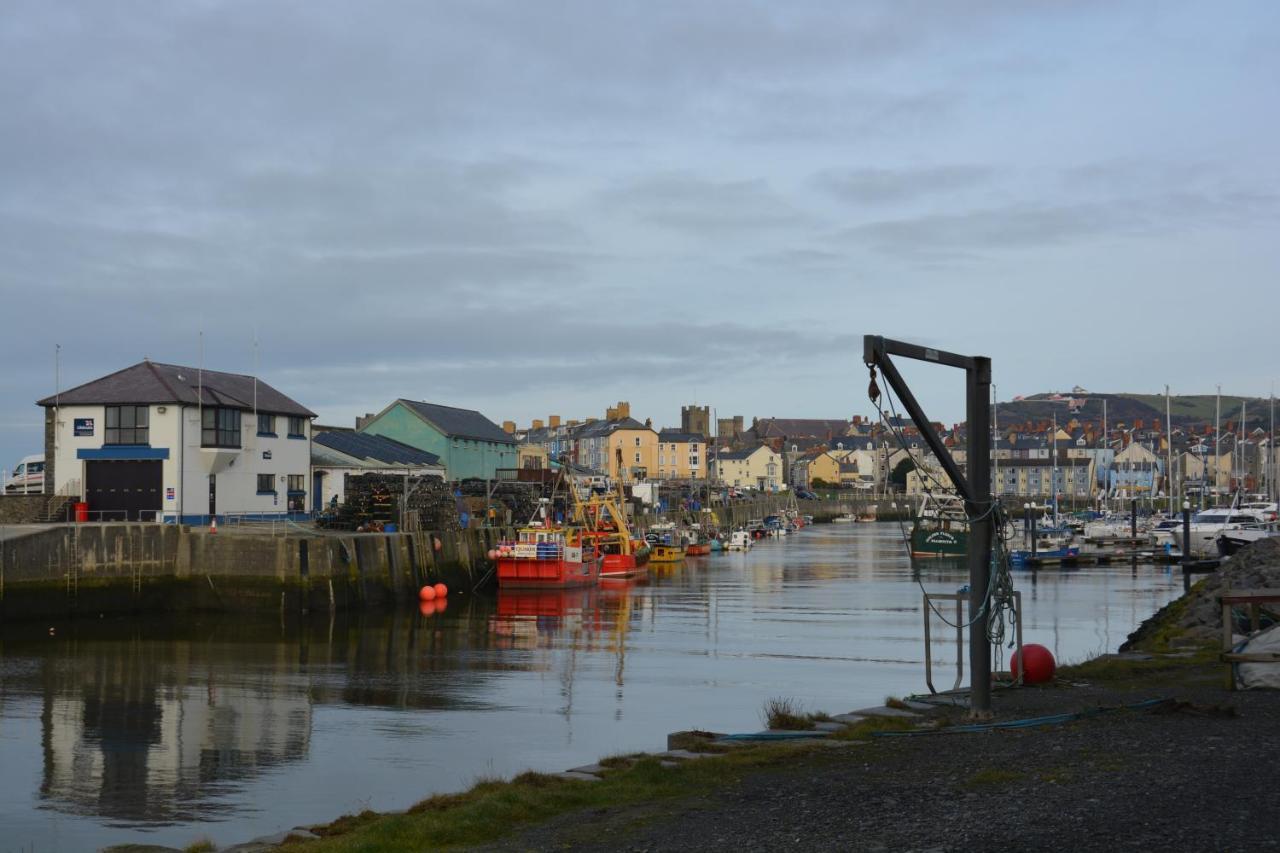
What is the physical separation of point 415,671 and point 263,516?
83.7 feet

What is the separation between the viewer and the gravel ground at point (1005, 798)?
913 cm

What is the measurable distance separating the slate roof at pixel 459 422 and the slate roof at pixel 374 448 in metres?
3.48

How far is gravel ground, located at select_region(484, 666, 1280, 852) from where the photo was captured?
30.0ft

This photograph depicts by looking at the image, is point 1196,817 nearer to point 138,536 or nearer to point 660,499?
point 138,536

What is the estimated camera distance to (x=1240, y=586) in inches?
1352

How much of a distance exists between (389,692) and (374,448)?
157ft

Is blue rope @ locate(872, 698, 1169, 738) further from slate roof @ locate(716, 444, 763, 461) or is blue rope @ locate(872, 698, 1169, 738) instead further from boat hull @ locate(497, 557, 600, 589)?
slate roof @ locate(716, 444, 763, 461)

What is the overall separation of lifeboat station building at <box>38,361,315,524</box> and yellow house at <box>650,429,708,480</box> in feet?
361

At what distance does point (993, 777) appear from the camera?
36.5ft

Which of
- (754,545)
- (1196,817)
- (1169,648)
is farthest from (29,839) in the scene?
(754,545)

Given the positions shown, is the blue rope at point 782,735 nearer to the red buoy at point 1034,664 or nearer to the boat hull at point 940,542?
the boat hull at point 940,542

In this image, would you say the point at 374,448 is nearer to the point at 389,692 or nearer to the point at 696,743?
the point at 389,692

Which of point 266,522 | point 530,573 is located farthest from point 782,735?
point 530,573

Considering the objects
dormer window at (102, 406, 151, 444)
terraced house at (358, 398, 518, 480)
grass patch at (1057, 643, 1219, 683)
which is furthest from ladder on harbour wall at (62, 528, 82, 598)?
terraced house at (358, 398, 518, 480)
